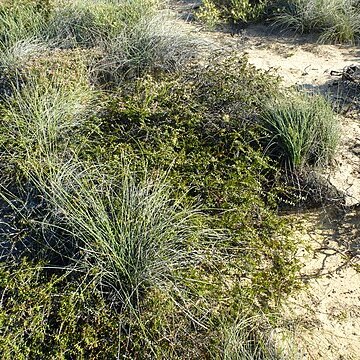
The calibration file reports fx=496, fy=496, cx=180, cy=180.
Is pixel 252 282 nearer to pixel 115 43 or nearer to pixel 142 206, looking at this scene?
pixel 142 206

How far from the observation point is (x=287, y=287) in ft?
9.89

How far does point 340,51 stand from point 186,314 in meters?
→ 4.07

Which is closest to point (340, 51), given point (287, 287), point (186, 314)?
point (287, 287)

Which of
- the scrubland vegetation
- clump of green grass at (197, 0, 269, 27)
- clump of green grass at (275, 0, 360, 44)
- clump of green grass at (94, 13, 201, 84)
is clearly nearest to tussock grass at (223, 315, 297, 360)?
the scrubland vegetation

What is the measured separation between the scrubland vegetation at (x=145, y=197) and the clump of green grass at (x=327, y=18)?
4.88 ft

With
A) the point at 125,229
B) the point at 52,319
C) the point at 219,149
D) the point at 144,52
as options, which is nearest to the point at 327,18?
the point at 144,52

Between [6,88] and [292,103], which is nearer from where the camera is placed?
[292,103]

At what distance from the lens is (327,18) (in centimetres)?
583

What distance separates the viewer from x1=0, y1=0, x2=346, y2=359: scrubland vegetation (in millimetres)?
2643

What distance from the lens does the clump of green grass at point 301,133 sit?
3.75 metres

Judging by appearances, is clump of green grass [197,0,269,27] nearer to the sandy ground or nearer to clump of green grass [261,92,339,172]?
the sandy ground

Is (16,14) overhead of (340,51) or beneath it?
overhead

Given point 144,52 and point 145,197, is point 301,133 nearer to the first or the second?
point 145,197

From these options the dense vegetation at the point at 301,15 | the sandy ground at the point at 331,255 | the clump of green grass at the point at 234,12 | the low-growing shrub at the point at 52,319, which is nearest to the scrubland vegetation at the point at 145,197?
the low-growing shrub at the point at 52,319
